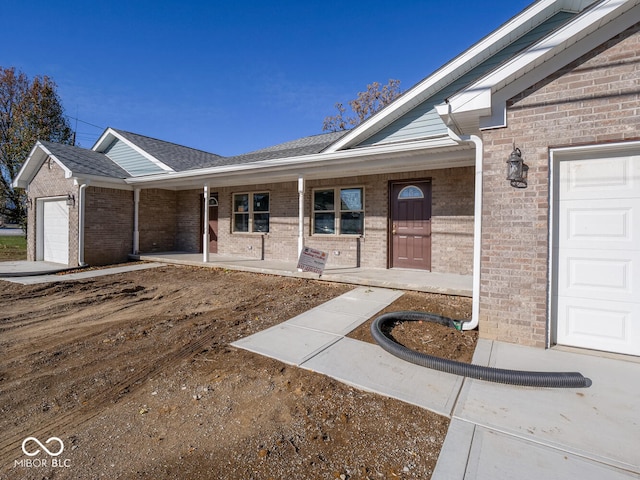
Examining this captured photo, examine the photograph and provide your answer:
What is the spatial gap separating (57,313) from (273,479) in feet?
18.1

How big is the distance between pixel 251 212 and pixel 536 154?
8.44 metres

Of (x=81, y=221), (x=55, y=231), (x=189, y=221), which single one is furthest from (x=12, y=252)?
(x=189, y=221)

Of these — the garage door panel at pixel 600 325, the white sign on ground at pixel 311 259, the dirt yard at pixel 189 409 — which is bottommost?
the dirt yard at pixel 189 409

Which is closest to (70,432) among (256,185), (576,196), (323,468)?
(323,468)

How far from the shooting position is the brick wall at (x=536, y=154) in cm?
325

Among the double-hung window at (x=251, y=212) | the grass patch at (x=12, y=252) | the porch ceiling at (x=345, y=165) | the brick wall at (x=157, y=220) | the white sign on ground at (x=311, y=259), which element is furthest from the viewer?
the grass patch at (x=12, y=252)

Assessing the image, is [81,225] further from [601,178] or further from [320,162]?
[601,178]

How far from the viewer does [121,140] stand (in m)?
12.5

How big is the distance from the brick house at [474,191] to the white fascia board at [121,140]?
2.6 inches

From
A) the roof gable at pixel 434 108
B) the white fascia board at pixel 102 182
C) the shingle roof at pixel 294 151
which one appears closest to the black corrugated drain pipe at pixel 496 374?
the roof gable at pixel 434 108

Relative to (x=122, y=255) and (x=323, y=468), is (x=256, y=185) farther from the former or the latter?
(x=323, y=468)

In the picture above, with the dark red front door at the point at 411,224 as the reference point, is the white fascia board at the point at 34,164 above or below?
above

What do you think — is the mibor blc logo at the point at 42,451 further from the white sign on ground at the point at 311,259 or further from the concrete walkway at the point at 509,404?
the white sign on ground at the point at 311,259

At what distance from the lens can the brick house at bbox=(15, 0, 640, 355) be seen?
10.9 ft
